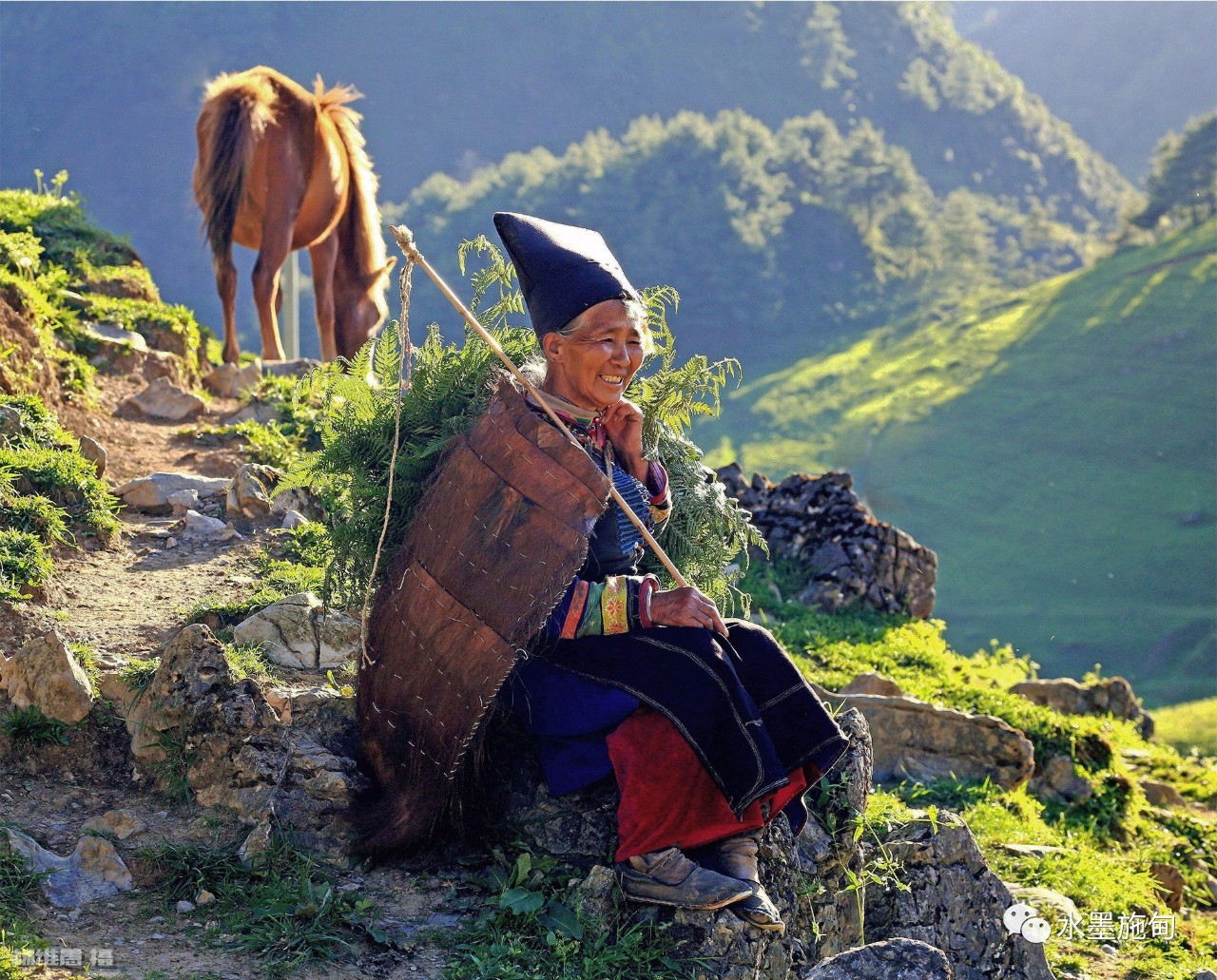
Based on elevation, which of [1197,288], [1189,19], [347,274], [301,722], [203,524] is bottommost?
[301,722]

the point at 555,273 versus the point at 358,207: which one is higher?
the point at 358,207

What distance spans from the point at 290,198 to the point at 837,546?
4.90 meters

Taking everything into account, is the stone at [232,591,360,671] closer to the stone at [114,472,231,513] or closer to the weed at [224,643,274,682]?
the weed at [224,643,274,682]

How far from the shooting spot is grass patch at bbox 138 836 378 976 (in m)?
3.45

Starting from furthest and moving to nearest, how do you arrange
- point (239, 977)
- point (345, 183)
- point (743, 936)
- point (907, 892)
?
point (345, 183)
point (907, 892)
point (743, 936)
point (239, 977)

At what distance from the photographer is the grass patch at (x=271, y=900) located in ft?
11.3

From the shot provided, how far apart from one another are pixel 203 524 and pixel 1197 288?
40.1 metres

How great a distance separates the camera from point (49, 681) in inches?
167

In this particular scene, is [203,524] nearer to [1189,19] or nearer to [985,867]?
[985,867]

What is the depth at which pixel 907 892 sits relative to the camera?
439cm

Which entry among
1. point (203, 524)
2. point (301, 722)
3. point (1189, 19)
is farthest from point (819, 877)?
point (1189, 19)

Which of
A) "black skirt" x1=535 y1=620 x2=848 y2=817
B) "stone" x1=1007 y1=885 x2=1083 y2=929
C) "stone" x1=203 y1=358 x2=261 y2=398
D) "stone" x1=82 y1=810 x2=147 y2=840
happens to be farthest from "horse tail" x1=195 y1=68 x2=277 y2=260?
"stone" x1=1007 y1=885 x2=1083 y2=929

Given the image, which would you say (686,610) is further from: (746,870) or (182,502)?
(182,502)

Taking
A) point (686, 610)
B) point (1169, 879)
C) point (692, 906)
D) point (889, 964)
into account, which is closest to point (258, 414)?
point (686, 610)
